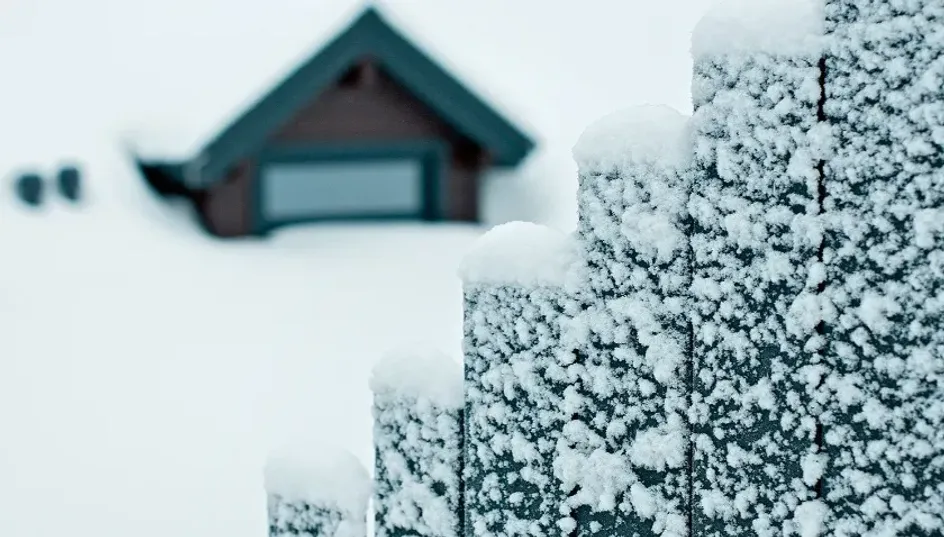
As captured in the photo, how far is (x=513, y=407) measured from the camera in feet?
3.57

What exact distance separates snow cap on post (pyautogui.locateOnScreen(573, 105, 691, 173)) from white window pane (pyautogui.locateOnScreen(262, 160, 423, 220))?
7.68 metres

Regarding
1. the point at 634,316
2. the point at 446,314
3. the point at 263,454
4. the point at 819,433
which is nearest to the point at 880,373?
the point at 819,433

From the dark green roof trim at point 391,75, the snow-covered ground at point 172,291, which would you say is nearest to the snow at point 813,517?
the snow-covered ground at point 172,291

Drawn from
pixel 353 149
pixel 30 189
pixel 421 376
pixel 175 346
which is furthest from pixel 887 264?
pixel 353 149

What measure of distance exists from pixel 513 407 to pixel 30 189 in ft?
23.0

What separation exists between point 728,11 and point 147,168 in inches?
319

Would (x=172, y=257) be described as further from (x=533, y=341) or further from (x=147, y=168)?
(x=533, y=341)

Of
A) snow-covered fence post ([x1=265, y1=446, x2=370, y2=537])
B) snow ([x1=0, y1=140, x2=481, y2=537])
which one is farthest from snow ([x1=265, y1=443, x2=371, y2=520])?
snow ([x1=0, y1=140, x2=481, y2=537])

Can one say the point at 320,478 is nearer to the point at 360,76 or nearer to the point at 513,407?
the point at 513,407

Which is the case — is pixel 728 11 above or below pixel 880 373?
above

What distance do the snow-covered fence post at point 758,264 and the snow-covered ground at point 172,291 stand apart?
1841 millimetres

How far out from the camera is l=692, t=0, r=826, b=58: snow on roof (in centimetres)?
82

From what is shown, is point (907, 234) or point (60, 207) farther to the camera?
point (60, 207)

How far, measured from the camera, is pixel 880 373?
0.80 m
